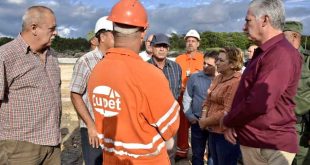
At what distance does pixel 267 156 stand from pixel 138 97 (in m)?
1.16

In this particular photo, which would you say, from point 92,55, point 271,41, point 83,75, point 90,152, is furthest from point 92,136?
point 271,41

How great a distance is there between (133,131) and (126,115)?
0.36 ft

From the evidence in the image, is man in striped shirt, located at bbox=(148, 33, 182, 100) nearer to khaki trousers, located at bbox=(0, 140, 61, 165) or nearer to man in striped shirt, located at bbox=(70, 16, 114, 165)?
man in striped shirt, located at bbox=(70, 16, 114, 165)

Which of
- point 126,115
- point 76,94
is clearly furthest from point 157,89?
point 76,94

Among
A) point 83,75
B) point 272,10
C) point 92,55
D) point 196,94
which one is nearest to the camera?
point 272,10

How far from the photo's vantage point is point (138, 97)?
2160 millimetres

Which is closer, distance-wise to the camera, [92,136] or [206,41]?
[92,136]

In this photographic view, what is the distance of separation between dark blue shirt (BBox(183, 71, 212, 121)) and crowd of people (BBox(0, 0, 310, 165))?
97 cm

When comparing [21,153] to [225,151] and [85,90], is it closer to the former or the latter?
[85,90]

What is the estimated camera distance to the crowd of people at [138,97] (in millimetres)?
2215

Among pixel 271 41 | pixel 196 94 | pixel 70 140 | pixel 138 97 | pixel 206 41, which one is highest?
pixel 206 41

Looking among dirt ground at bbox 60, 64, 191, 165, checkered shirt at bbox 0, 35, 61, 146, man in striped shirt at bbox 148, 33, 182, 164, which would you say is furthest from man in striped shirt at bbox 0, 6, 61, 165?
dirt ground at bbox 60, 64, 191, 165

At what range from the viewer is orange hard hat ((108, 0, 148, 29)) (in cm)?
220

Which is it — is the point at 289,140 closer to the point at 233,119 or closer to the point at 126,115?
the point at 233,119
